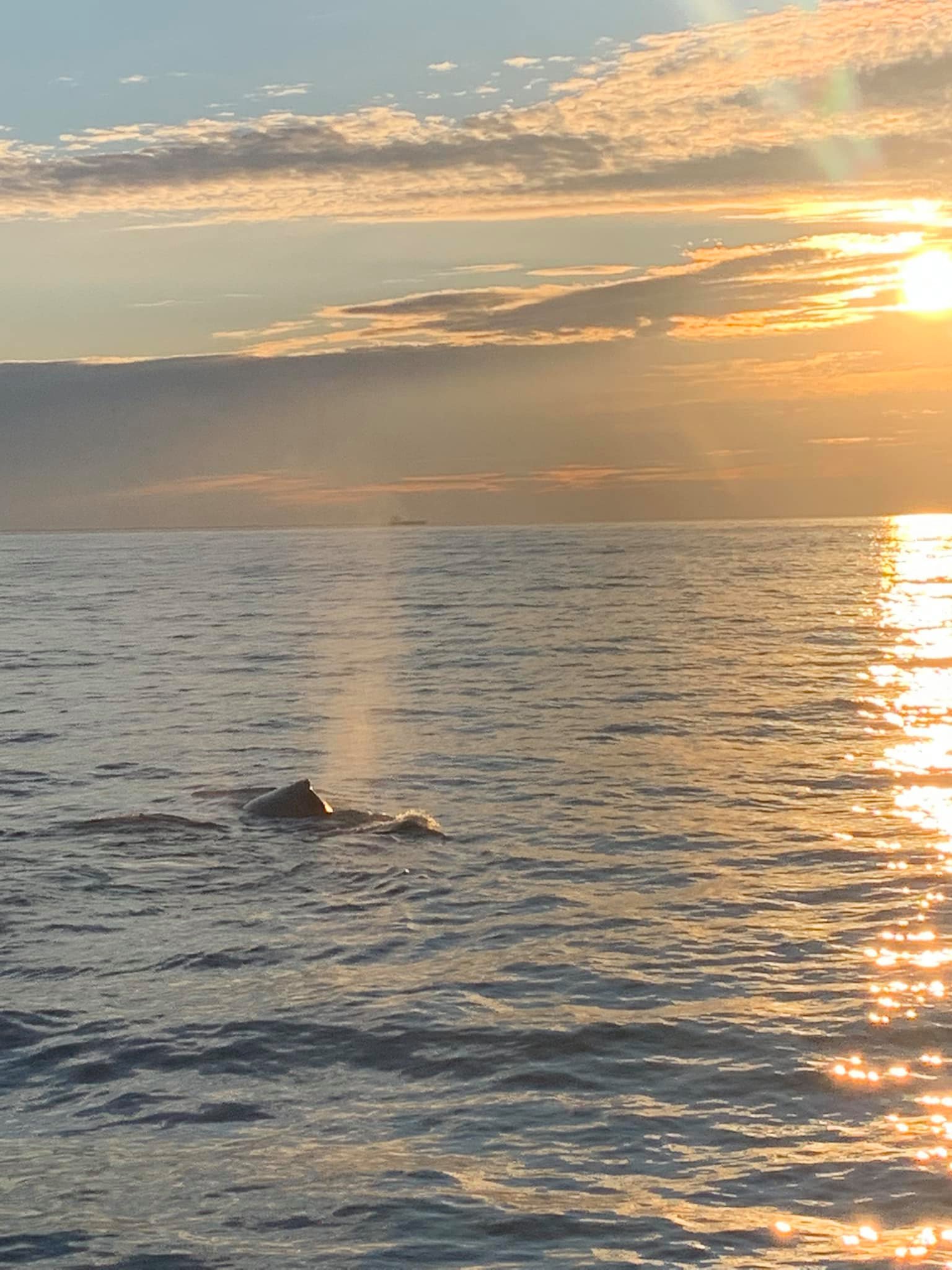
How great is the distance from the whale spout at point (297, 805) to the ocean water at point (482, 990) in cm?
61

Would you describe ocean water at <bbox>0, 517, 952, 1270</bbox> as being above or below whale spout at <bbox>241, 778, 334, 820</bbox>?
below

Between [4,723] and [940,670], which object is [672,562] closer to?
[940,670]

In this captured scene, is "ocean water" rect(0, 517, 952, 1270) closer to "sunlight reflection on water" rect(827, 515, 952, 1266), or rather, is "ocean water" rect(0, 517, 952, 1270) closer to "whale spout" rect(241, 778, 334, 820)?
"sunlight reflection on water" rect(827, 515, 952, 1266)

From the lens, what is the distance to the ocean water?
9328 mm

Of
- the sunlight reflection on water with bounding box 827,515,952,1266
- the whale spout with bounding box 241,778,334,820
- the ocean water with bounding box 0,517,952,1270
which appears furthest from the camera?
the whale spout with bounding box 241,778,334,820

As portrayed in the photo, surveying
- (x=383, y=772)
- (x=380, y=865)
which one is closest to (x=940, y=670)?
(x=383, y=772)

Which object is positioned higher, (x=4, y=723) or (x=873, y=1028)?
(x=4, y=723)

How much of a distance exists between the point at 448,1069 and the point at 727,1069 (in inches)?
84.0

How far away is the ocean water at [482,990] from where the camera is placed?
367 inches

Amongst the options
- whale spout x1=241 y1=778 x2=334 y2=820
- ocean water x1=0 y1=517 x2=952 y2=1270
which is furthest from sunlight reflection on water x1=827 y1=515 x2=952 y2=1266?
whale spout x1=241 y1=778 x2=334 y2=820

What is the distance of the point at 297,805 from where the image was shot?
22.0m

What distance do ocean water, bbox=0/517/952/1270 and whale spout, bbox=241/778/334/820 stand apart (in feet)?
2.00

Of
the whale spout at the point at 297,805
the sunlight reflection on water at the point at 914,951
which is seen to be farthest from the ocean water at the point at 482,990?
the whale spout at the point at 297,805

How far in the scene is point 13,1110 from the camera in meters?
10.9
